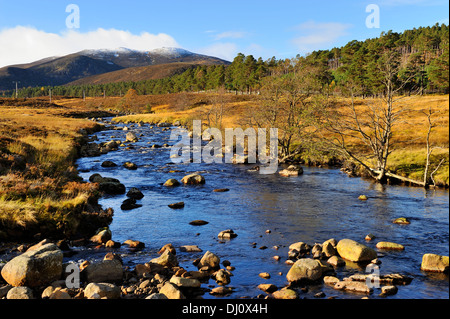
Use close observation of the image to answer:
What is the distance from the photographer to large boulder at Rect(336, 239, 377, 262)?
1405cm

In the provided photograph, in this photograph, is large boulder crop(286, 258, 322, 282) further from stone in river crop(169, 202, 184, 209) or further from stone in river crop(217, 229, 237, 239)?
stone in river crop(169, 202, 184, 209)

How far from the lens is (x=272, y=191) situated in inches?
1069

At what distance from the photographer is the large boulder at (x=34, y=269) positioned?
37.9ft

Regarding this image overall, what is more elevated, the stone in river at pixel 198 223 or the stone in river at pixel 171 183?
the stone in river at pixel 171 183

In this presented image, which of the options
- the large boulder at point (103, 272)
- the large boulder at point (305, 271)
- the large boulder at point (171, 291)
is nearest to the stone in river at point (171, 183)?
the large boulder at point (103, 272)

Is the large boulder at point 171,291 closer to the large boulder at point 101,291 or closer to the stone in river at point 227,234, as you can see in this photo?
the large boulder at point 101,291

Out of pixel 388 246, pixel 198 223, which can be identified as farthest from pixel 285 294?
pixel 198 223

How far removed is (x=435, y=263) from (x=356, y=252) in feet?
9.35

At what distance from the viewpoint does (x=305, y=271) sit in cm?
1243

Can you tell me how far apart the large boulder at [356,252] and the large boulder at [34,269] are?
1112 centimetres

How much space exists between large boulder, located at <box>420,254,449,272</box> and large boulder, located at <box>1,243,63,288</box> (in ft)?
44.9
